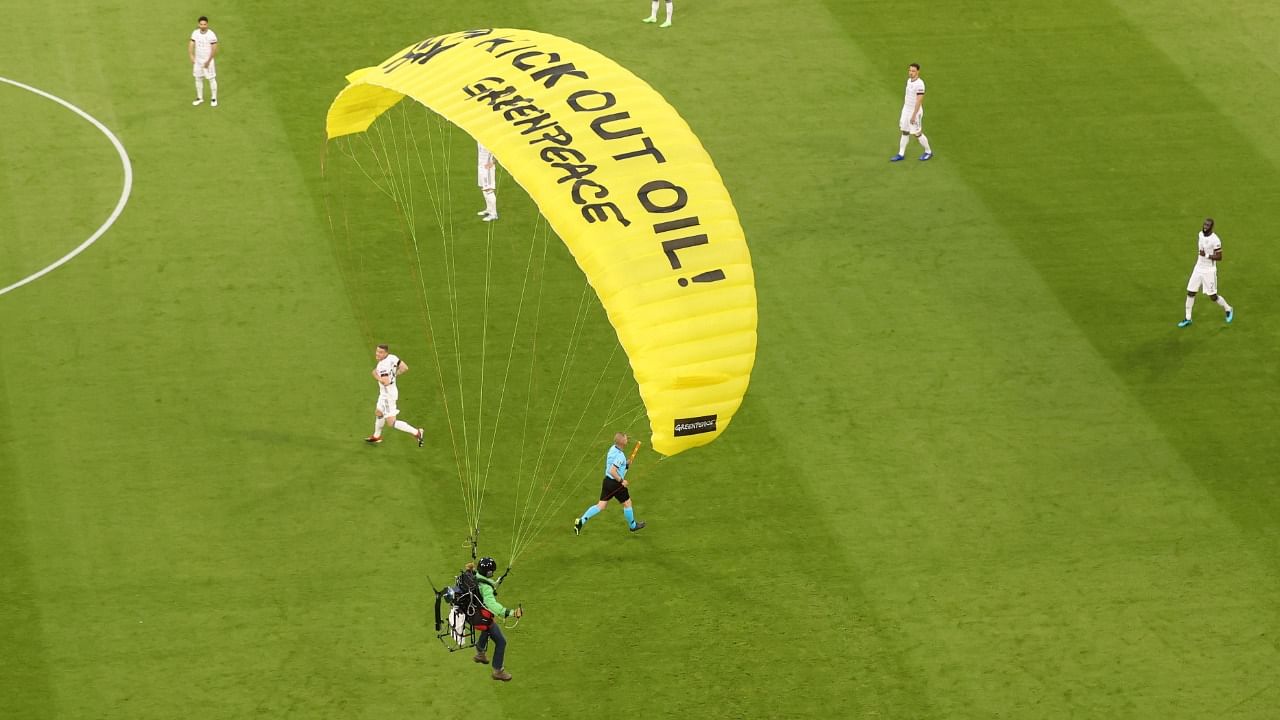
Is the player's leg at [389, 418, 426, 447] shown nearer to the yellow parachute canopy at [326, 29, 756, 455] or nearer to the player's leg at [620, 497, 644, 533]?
the player's leg at [620, 497, 644, 533]

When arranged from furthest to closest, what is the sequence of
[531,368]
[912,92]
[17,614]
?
[912,92], [531,368], [17,614]

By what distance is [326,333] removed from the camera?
32594 mm

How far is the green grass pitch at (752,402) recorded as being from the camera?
2652 cm

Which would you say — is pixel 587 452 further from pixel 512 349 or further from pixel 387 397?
pixel 387 397

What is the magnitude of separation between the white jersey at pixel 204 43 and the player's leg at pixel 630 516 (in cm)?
1472

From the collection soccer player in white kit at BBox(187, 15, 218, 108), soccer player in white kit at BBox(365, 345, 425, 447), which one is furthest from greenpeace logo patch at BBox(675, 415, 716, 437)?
soccer player in white kit at BBox(187, 15, 218, 108)

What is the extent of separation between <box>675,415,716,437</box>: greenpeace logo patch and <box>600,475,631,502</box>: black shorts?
500 cm

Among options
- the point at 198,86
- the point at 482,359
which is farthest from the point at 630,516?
the point at 198,86

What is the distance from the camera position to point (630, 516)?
28.4 m

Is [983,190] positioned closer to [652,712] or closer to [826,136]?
[826,136]

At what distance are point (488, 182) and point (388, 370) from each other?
6.54 metres

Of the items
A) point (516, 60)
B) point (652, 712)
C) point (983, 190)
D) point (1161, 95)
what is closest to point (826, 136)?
point (983, 190)

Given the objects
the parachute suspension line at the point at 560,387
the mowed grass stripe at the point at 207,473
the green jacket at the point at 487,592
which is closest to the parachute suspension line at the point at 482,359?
the parachute suspension line at the point at 560,387

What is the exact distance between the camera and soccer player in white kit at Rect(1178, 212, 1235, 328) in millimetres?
32594
